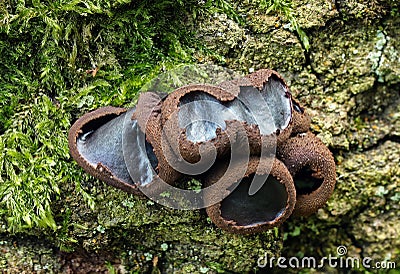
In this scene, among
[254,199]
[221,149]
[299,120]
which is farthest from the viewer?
[299,120]

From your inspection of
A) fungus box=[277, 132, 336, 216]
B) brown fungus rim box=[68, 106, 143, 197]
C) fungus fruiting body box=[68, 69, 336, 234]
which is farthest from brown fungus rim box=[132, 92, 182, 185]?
fungus box=[277, 132, 336, 216]

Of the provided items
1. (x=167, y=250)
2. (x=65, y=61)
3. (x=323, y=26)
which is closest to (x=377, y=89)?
(x=323, y=26)

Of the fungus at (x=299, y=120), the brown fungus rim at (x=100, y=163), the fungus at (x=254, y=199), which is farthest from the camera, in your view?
the fungus at (x=299, y=120)

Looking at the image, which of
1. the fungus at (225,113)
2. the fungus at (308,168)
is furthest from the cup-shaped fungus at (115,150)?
the fungus at (308,168)

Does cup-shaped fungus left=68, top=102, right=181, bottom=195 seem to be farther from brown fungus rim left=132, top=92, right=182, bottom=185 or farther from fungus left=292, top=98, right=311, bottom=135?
fungus left=292, top=98, right=311, bottom=135

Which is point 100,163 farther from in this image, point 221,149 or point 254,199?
point 254,199

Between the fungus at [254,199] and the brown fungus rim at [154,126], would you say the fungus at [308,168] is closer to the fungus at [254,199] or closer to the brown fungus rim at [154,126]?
the fungus at [254,199]

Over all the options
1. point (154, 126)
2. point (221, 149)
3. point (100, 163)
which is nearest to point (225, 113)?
point (221, 149)
